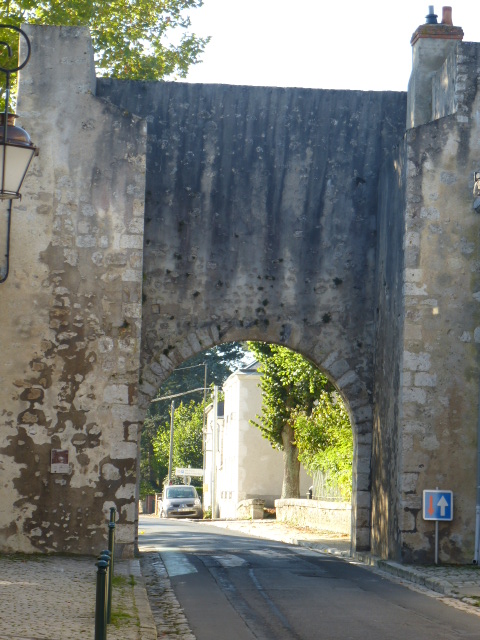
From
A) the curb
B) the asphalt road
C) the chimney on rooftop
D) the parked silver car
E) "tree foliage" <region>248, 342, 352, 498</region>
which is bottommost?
the parked silver car

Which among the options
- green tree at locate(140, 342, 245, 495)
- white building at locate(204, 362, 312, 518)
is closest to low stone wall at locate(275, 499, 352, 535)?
white building at locate(204, 362, 312, 518)

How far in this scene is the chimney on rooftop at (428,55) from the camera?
51.4 feet

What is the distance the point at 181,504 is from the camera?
134 feet

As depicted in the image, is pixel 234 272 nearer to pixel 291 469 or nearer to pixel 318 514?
pixel 318 514

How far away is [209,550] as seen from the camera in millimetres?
16438

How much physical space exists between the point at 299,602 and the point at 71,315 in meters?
5.45

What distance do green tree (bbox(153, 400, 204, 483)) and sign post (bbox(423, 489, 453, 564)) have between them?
45250 millimetres

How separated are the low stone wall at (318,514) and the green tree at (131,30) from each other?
31.3 ft

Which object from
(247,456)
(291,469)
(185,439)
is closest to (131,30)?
(291,469)

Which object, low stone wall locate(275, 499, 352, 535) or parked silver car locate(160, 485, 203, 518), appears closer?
low stone wall locate(275, 499, 352, 535)

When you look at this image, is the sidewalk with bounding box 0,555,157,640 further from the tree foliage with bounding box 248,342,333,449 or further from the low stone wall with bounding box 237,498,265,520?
the low stone wall with bounding box 237,498,265,520

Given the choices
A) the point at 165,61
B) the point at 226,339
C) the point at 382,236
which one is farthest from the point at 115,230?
the point at 165,61

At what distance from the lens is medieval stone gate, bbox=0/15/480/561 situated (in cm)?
1355

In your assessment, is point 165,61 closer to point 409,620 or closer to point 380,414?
point 380,414
